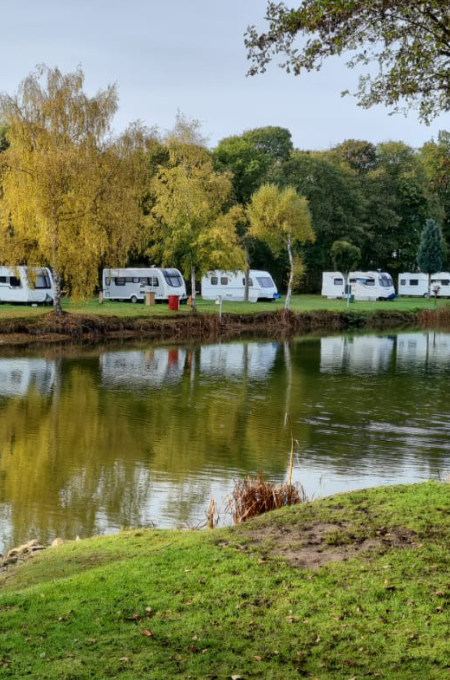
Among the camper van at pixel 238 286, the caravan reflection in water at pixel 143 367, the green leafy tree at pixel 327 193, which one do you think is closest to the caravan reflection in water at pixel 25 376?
the caravan reflection in water at pixel 143 367

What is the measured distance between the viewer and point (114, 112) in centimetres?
3728

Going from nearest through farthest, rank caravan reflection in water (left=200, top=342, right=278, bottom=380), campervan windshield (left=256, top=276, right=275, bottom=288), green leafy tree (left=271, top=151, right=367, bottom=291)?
1. caravan reflection in water (left=200, top=342, right=278, bottom=380)
2. campervan windshield (left=256, top=276, right=275, bottom=288)
3. green leafy tree (left=271, top=151, right=367, bottom=291)

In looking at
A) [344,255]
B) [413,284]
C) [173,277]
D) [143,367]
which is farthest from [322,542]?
[413,284]

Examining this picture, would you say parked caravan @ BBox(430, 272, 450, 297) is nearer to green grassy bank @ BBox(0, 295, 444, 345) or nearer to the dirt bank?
green grassy bank @ BBox(0, 295, 444, 345)

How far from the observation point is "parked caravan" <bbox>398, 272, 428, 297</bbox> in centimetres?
6531

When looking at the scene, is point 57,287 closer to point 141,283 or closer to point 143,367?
point 143,367

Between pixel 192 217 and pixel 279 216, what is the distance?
638 centimetres

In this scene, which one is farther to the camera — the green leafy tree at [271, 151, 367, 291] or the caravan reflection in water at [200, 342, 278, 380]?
the green leafy tree at [271, 151, 367, 291]

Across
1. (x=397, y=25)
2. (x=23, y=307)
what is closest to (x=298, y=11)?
(x=397, y=25)

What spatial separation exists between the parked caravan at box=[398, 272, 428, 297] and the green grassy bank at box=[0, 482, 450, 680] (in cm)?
5857

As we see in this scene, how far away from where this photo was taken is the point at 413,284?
2601 inches

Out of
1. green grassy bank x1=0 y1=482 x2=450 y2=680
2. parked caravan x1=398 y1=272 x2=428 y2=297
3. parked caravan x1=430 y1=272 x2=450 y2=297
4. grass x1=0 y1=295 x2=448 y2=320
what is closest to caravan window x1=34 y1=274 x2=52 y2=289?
grass x1=0 y1=295 x2=448 y2=320

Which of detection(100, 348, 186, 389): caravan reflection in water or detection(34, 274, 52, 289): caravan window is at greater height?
detection(34, 274, 52, 289): caravan window

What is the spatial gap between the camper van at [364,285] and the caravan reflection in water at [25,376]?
1383 inches
